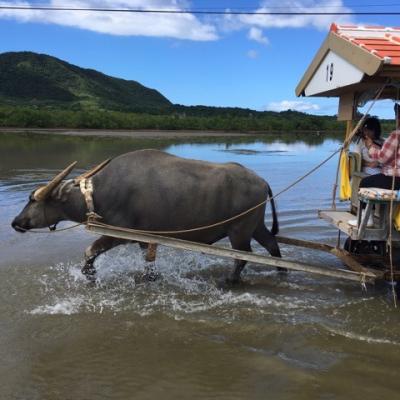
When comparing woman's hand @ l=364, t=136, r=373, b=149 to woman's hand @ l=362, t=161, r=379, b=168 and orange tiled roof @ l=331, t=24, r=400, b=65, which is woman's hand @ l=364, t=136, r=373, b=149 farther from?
orange tiled roof @ l=331, t=24, r=400, b=65

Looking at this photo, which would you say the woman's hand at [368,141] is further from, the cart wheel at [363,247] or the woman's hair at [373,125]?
the cart wheel at [363,247]

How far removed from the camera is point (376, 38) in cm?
488

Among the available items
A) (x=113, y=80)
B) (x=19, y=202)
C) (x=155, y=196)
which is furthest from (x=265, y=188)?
(x=113, y=80)

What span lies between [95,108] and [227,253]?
272 ft

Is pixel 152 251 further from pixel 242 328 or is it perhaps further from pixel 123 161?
pixel 242 328

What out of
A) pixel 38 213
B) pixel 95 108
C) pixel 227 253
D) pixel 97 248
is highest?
pixel 95 108

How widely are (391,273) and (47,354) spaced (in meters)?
3.13

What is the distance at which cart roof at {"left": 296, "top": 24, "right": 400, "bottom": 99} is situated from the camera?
4320 mm

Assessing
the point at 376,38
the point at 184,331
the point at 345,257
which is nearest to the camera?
the point at 184,331

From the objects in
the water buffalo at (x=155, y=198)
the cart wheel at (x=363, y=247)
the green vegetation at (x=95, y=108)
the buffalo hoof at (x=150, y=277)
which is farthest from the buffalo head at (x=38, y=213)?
the green vegetation at (x=95, y=108)

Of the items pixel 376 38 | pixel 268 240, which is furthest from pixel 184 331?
pixel 376 38

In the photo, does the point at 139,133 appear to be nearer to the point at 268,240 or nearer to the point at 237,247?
the point at 268,240

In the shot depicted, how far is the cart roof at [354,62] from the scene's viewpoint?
4320mm

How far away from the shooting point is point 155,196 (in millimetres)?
5320
